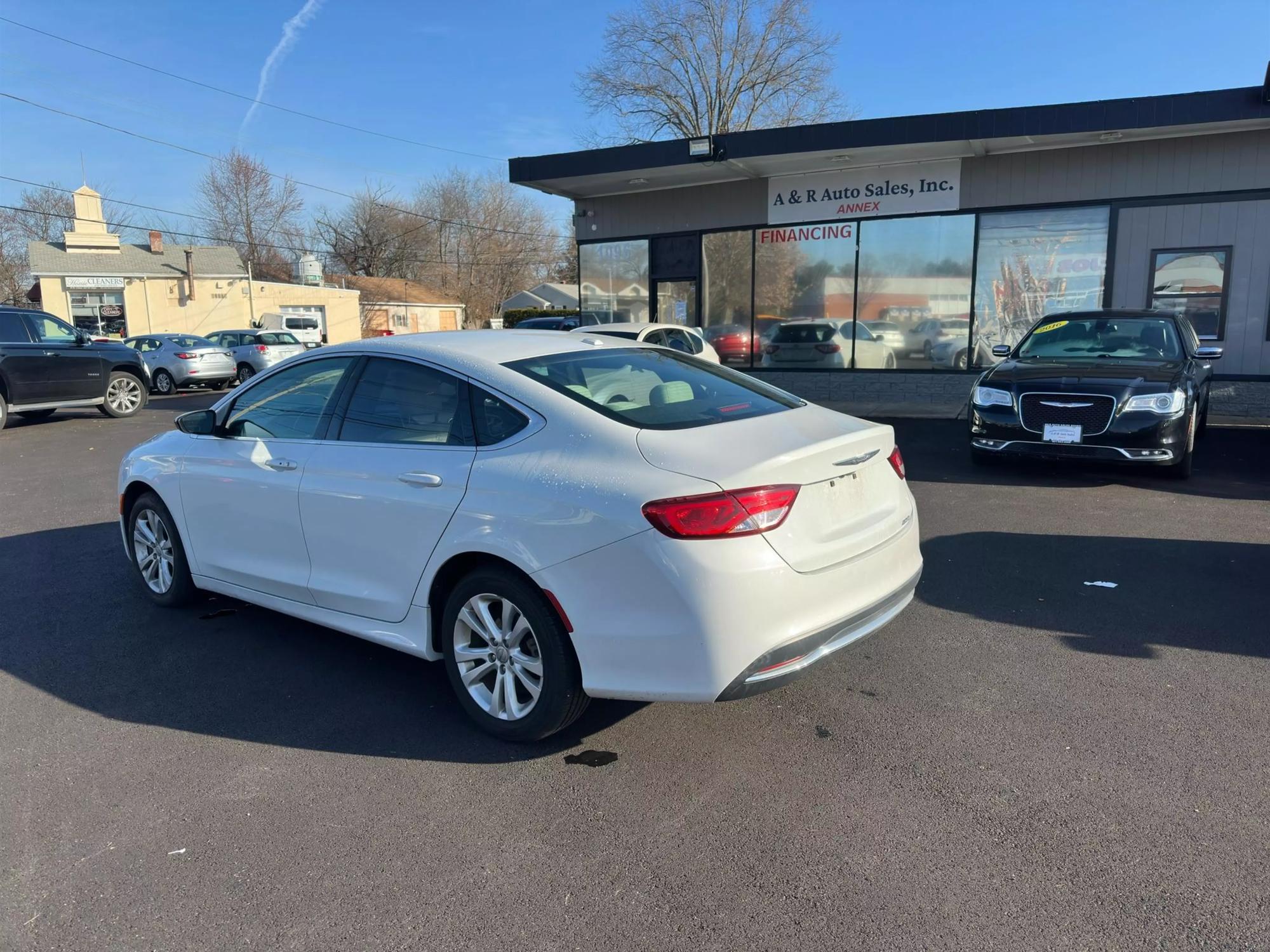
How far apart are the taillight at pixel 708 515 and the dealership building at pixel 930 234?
38.8 feet

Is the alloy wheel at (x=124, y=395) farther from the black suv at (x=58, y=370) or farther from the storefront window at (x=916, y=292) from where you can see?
the storefront window at (x=916, y=292)

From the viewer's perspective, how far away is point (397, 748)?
366 centimetres

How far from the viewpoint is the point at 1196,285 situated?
13.5 m

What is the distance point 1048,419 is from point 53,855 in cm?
771

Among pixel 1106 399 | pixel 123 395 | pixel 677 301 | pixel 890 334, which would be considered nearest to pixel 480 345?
pixel 1106 399

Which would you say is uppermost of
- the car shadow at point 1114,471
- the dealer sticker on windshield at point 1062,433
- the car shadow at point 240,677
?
the dealer sticker on windshield at point 1062,433

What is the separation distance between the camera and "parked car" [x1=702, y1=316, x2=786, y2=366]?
674 inches

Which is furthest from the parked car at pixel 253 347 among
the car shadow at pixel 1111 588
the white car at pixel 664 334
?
the car shadow at pixel 1111 588

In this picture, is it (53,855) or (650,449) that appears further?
(650,449)

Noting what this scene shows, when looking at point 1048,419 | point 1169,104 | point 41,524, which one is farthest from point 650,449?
point 1169,104

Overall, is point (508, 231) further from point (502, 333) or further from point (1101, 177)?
point (502, 333)

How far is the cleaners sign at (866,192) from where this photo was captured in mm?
14938

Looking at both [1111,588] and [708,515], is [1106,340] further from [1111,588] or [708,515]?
[708,515]

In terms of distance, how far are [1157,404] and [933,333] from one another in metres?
7.98
